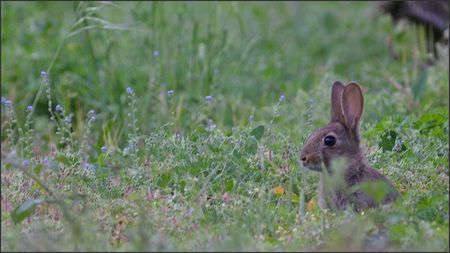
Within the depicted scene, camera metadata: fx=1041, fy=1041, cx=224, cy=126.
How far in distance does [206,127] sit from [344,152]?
1.39 metres

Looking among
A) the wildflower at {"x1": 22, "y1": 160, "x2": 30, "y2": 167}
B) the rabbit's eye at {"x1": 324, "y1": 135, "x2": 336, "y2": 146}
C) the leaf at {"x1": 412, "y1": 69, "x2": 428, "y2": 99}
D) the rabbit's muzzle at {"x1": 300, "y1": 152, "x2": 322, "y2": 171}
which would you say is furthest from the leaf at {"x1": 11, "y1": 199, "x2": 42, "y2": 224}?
the leaf at {"x1": 412, "y1": 69, "x2": 428, "y2": 99}

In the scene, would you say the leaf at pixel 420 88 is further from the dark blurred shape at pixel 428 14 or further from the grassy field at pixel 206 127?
the dark blurred shape at pixel 428 14

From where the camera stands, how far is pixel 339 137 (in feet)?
17.3

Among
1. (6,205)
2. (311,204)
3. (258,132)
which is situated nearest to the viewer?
(6,205)

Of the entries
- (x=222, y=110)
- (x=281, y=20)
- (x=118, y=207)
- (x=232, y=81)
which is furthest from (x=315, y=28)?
(x=118, y=207)

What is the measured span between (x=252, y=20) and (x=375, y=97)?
2972mm

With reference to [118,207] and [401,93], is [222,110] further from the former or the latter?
[118,207]

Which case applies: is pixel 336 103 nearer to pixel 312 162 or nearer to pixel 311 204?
pixel 312 162

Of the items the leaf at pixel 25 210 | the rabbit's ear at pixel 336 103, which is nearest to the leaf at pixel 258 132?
the rabbit's ear at pixel 336 103

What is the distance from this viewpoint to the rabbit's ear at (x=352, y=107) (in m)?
5.34

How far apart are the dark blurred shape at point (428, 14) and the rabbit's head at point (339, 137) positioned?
485 cm

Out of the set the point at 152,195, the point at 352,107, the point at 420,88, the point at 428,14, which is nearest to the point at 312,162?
the point at 352,107

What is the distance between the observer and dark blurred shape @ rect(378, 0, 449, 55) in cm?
1014

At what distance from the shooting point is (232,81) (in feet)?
29.2
